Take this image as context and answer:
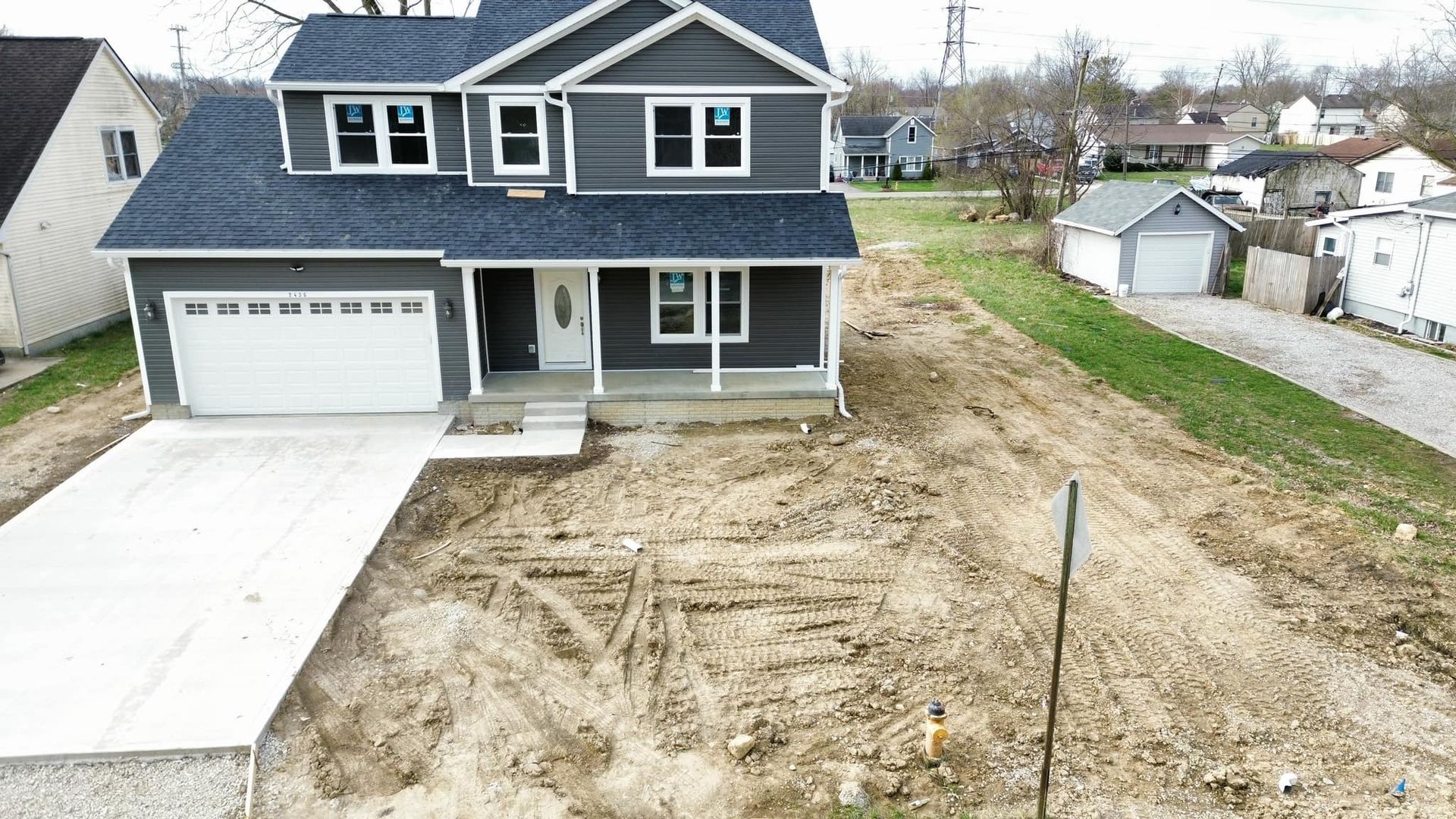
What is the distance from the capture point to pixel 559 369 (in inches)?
658

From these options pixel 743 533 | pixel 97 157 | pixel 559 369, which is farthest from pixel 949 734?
pixel 97 157

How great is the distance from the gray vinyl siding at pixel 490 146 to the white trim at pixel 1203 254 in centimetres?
1719

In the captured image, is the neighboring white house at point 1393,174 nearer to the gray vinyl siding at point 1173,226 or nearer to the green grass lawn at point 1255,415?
the gray vinyl siding at point 1173,226

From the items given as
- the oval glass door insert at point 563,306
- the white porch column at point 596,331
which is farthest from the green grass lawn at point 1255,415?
the oval glass door insert at point 563,306

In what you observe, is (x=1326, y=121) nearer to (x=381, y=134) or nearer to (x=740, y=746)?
(x=381, y=134)

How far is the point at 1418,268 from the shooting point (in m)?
20.6

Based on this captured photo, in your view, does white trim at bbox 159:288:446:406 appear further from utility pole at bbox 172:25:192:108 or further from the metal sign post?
utility pole at bbox 172:25:192:108

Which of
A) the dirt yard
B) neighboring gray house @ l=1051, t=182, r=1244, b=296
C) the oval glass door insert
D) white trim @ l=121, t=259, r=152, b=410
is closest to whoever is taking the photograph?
the dirt yard

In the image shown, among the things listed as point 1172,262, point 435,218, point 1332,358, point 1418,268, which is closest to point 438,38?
point 435,218

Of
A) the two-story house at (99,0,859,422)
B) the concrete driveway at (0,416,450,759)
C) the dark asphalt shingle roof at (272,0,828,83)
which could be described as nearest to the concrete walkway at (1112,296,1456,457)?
the two-story house at (99,0,859,422)

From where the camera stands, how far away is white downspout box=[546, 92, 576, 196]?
15414 millimetres

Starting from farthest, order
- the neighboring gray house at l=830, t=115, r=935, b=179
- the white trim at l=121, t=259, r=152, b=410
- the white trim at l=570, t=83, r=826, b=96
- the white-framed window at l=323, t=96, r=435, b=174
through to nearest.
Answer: the neighboring gray house at l=830, t=115, r=935, b=179
the white-framed window at l=323, t=96, r=435, b=174
the white trim at l=570, t=83, r=826, b=96
the white trim at l=121, t=259, r=152, b=410

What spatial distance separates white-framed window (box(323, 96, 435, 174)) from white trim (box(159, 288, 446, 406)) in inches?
105

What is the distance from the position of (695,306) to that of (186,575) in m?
8.94
